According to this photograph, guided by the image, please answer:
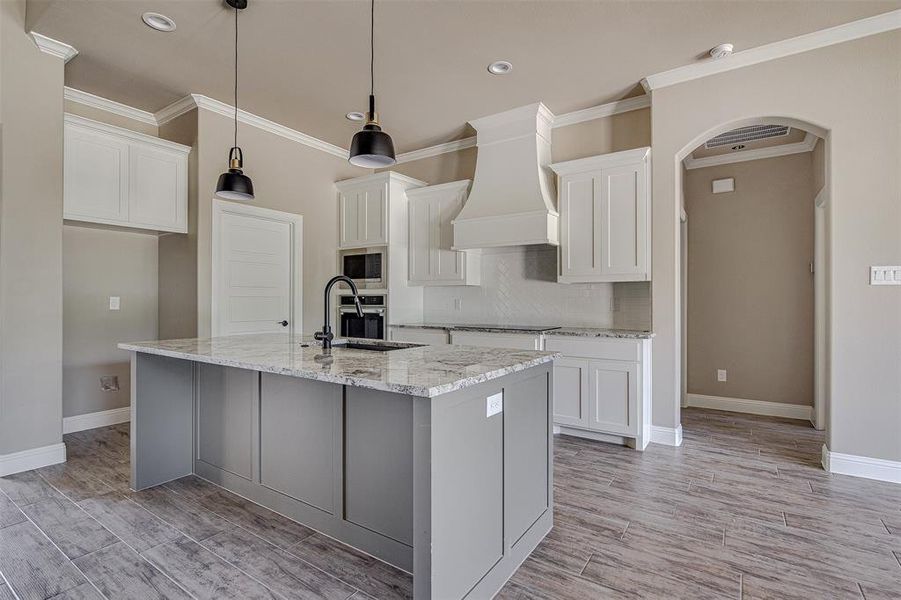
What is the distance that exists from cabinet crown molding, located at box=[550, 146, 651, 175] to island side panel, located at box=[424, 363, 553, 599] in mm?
2282

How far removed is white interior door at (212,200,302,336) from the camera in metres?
4.16

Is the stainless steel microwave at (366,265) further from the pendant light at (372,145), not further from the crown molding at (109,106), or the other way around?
the pendant light at (372,145)

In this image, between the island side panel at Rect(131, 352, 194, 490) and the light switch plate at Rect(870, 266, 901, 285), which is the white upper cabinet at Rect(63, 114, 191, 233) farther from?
the light switch plate at Rect(870, 266, 901, 285)

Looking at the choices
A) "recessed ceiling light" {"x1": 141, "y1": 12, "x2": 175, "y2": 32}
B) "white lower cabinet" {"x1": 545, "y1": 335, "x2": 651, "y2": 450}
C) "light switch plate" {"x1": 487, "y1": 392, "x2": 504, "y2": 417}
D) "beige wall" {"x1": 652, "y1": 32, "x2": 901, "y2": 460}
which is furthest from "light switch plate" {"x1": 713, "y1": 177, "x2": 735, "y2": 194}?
"recessed ceiling light" {"x1": 141, "y1": 12, "x2": 175, "y2": 32}

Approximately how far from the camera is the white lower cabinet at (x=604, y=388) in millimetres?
3473

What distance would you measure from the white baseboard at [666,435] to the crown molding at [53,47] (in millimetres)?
5226

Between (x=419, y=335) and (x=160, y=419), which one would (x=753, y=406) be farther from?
(x=160, y=419)

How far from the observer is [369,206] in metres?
5.06

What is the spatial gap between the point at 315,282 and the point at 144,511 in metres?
2.99

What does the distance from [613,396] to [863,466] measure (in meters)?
1.56

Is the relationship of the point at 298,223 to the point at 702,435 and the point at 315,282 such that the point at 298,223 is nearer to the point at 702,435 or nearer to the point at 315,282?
the point at 315,282

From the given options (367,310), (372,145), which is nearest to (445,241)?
(367,310)

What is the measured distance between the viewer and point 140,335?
431 centimetres

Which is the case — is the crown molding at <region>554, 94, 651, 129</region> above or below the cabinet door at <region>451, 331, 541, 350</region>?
above
